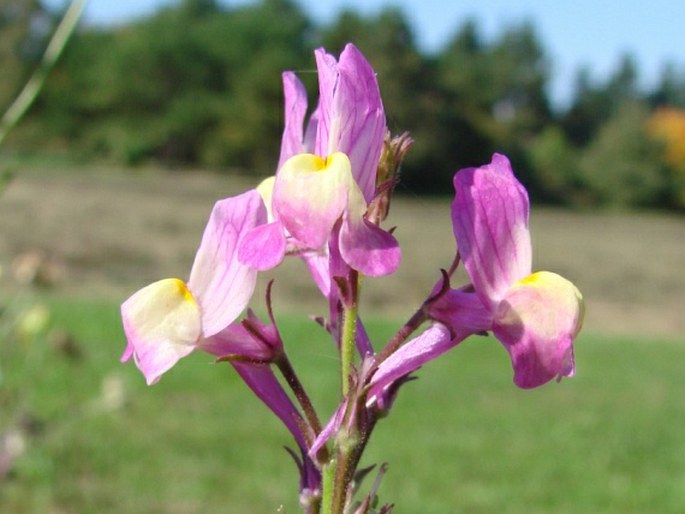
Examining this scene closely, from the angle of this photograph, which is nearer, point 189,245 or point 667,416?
point 667,416

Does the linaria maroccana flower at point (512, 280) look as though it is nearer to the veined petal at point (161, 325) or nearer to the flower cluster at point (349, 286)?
the flower cluster at point (349, 286)

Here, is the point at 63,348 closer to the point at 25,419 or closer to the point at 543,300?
the point at 25,419

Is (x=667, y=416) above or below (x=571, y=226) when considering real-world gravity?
above

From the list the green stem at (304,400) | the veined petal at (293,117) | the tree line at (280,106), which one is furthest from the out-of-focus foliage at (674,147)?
the green stem at (304,400)

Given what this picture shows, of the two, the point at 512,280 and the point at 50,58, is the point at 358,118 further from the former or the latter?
the point at 50,58

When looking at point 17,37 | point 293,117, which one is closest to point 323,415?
point 17,37

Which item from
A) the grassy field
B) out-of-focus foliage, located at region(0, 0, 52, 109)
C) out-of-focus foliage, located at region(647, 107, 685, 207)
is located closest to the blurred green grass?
the grassy field

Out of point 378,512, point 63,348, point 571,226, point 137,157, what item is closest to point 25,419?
point 63,348

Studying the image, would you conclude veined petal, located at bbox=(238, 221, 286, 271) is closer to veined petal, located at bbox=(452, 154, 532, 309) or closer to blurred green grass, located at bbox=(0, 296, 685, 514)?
veined petal, located at bbox=(452, 154, 532, 309)
